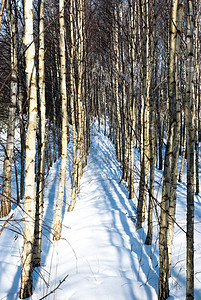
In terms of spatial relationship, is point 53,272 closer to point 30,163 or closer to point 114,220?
point 30,163

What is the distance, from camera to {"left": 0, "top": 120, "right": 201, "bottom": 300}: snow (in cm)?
269

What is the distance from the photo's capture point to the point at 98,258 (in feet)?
11.8

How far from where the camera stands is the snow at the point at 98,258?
106 inches

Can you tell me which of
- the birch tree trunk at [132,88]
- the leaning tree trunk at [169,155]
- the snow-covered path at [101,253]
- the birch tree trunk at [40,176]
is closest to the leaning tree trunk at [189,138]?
the leaning tree trunk at [169,155]

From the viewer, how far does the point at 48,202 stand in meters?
7.35

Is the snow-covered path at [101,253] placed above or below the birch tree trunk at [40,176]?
below

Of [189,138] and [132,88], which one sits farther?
[132,88]

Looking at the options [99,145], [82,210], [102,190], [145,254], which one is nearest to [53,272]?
[145,254]

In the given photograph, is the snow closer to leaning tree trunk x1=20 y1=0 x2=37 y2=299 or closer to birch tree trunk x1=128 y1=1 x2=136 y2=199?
leaning tree trunk x1=20 y1=0 x2=37 y2=299

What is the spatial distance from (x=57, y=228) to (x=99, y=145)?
14.5 m

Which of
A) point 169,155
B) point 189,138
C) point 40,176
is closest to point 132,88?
point 40,176

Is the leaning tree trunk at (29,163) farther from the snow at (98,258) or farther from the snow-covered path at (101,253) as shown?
the snow-covered path at (101,253)

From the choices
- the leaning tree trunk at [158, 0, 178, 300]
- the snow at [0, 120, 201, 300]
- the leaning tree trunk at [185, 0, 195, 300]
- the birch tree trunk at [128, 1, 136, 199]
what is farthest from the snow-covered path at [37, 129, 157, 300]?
the birch tree trunk at [128, 1, 136, 199]

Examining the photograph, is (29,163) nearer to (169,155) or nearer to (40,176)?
(40,176)
